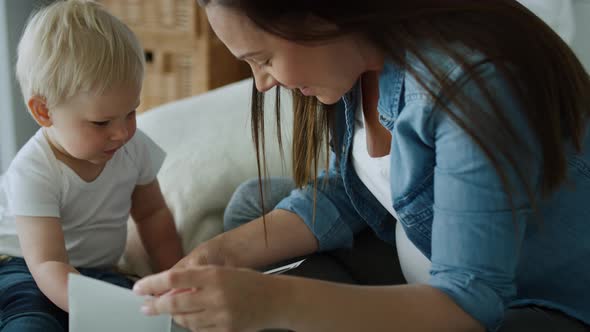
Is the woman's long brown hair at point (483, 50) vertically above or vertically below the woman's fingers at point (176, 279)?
above

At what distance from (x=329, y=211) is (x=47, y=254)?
406 millimetres

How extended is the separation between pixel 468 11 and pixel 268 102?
2.53 ft

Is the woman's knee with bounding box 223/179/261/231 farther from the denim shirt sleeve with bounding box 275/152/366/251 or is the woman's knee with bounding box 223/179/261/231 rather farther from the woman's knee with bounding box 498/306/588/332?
the woman's knee with bounding box 498/306/588/332

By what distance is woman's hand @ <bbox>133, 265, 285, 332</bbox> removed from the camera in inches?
25.2

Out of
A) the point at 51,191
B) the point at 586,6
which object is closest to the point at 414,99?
the point at 51,191

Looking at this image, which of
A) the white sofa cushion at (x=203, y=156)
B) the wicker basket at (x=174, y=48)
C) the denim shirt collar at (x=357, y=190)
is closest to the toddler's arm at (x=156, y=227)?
the white sofa cushion at (x=203, y=156)

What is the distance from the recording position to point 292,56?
743 mm

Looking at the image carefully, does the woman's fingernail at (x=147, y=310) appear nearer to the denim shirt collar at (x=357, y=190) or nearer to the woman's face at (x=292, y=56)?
the woman's face at (x=292, y=56)

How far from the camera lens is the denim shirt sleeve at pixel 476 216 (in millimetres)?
683

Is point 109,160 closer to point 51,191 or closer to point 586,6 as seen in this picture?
point 51,191

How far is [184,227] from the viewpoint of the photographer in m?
1.22

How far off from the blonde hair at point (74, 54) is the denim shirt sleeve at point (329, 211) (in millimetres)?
296

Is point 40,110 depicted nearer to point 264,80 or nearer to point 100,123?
point 100,123

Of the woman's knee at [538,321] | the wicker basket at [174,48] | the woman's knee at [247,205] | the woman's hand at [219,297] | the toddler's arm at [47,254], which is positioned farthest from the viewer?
the wicker basket at [174,48]
